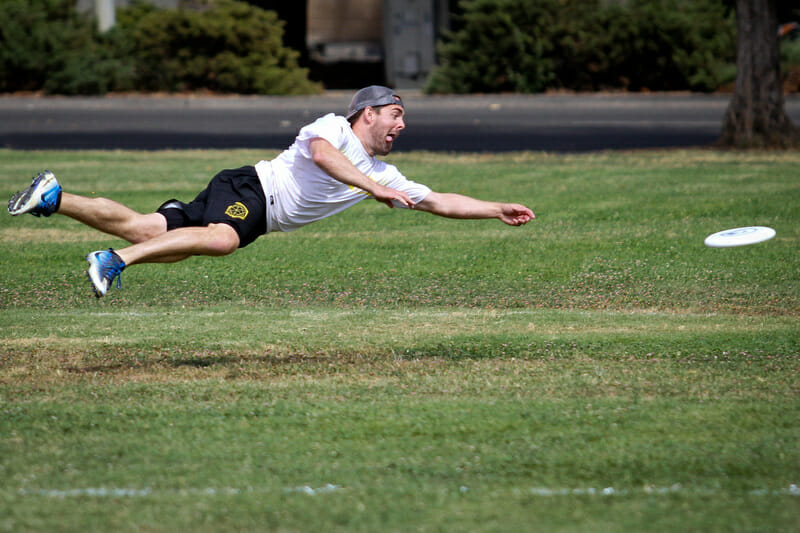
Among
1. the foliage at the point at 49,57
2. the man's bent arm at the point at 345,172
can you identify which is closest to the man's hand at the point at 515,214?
the man's bent arm at the point at 345,172

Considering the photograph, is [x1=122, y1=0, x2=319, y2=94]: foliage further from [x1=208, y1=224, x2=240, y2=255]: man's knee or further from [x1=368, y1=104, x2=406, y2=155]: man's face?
[x1=208, y1=224, x2=240, y2=255]: man's knee

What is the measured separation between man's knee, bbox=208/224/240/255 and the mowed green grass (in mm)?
804

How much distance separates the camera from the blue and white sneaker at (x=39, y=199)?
6.44 meters

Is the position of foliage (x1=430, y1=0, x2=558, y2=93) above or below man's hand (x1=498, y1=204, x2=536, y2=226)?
above

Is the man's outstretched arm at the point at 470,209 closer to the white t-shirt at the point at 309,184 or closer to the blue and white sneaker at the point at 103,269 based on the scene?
the white t-shirt at the point at 309,184

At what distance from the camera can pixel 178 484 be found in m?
4.46

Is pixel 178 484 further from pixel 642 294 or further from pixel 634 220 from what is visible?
pixel 634 220

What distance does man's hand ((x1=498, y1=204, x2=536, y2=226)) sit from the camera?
6.93m

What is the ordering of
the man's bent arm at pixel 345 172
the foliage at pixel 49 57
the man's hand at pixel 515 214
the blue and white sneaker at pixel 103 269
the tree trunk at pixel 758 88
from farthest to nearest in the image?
the foliage at pixel 49 57, the tree trunk at pixel 758 88, the man's hand at pixel 515 214, the man's bent arm at pixel 345 172, the blue and white sneaker at pixel 103 269

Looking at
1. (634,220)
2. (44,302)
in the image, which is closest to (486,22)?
(634,220)

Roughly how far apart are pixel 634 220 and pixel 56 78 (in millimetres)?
19417

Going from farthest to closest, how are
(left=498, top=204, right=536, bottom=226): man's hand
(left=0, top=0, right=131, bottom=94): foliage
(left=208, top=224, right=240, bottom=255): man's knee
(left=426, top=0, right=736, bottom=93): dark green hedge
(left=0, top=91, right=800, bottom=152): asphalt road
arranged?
1. (left=0, top=0, right=131, bottom=94): foliage
2. (left=426, top=0, right=736, bottom=93): dark green hedge
3. (left=0, top=91, right=800, bottom=152): asphalt road
4. (left=498, top=204, right=536, bottom=226): man's hand
5. (left=208, top=224, right=240, bottom=255): man's knee

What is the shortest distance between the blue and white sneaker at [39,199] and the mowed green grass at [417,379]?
3.46 feet

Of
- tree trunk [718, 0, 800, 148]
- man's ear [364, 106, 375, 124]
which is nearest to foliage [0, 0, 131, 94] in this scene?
tree trunk [718, 0, 800, 148]
